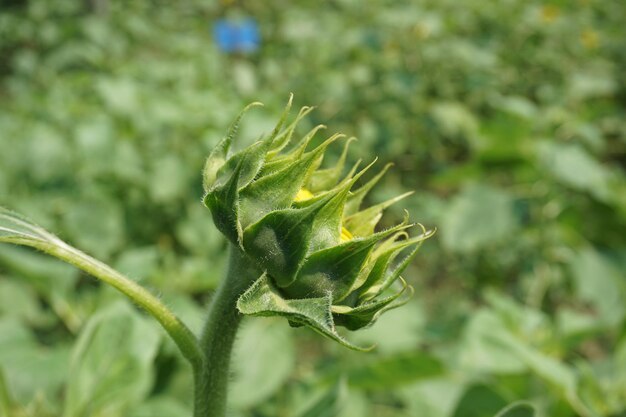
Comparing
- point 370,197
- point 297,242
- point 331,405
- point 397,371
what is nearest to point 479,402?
point 397,371

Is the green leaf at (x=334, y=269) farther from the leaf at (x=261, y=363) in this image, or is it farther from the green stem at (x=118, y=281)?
the leaf at (x=261, y=363)

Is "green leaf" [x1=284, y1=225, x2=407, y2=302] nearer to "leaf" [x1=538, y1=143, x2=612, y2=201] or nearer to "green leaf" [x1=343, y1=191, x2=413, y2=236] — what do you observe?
"green leaf" [x1=343, y1=191, x2=413, y2=236]

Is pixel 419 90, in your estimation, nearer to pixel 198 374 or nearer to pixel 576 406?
pixel 576 406

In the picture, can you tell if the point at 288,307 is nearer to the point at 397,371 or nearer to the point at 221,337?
the point at 221,337

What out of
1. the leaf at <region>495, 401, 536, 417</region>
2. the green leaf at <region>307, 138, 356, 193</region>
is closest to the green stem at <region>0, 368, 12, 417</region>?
the green leaf at <region>307, 138, 356, 193</region>

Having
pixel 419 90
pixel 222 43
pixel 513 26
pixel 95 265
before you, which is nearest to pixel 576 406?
pixel 95 265

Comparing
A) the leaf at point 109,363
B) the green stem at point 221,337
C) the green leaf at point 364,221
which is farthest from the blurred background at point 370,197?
the green leaf at point 364,221
